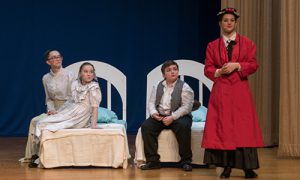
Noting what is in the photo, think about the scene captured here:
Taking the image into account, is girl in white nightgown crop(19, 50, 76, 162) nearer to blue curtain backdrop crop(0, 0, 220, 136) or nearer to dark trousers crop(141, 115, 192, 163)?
dark trousers crop(141, 115, 192, 163)

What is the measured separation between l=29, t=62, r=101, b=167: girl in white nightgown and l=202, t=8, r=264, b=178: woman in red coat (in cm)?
111

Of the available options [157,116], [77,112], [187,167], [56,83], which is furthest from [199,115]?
[56,83]

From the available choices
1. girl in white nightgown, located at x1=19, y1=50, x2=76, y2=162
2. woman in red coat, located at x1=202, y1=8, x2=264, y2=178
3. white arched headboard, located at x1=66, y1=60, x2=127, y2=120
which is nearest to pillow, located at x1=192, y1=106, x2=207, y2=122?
white arched headboard, located at x1=66, y1=60, x2=127, y2=120

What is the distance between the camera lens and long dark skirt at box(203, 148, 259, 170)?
5.24m

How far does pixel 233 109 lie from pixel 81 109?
141 cm

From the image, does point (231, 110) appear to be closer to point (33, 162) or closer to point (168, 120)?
point (168, 120)

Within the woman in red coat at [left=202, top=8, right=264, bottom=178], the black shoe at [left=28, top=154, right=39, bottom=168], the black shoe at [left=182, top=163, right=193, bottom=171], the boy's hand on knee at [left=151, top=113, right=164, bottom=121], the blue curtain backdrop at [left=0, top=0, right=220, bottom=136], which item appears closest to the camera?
the woman in red coat at [left=202, top=8, right=264, bottom=178]

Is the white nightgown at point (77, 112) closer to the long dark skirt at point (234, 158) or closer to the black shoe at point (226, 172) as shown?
the long dark skirt at point (234, 158)

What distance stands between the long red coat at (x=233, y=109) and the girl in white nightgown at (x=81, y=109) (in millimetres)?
1115

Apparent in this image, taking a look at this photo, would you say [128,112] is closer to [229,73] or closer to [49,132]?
[49,132]

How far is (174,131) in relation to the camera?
5793 mm

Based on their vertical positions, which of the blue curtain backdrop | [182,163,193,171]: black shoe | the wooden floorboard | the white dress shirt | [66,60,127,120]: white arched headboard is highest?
the blue curtain backdrop

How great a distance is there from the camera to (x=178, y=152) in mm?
5852

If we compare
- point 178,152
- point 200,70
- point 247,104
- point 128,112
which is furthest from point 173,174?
point 128,112
